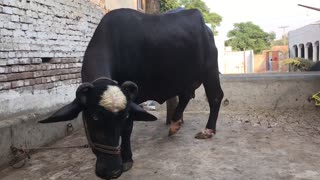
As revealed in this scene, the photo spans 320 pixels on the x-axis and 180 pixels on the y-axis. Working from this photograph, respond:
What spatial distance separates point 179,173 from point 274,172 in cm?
99

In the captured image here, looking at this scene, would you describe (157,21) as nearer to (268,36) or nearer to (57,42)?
(57,42)

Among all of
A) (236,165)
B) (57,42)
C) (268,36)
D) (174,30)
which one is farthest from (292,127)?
(268,36)

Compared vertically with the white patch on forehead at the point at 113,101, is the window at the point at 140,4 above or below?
above

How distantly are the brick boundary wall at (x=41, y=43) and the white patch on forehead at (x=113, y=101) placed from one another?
225 cm

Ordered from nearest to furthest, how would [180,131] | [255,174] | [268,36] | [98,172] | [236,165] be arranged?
[98,172] < [255,174] < [236,165] < [180,131] < [268,36]

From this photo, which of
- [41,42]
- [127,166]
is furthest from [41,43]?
[127,166]

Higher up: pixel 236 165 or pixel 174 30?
pixel 174 30

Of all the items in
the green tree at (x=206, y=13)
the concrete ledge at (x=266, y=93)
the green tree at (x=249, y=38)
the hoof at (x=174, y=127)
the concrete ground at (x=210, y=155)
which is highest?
the green tree at (x=206, y=13)

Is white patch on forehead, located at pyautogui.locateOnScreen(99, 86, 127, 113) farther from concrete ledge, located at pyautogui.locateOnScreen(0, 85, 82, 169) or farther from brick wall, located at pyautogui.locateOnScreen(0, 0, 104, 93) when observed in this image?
brick wall, located at pyautogui.locateOnScreen(0, 0, 104, 93)

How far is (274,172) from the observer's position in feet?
13.7

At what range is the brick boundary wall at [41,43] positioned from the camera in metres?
4.84

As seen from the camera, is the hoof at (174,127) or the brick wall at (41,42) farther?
the hoof at (174,127)

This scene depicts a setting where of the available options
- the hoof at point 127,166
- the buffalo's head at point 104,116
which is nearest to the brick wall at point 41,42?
the hoof at point 127,166

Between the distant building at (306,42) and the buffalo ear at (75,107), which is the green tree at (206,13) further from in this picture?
the buffalo ear at (75,107)
